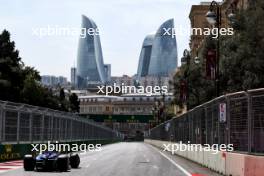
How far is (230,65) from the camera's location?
4594 centimetres

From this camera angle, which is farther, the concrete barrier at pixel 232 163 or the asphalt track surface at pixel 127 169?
the asphalt track surface at pixel 127 169

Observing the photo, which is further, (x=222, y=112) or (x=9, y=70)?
(x=9, y=70)

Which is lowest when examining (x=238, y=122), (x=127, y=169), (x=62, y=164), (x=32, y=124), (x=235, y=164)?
(x=127, y=169)

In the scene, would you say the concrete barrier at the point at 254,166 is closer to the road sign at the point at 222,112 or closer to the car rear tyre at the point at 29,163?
the road sign at the point at 222,112

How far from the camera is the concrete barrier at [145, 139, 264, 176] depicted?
1600 cm

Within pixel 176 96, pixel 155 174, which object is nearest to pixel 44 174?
pixel 155 174

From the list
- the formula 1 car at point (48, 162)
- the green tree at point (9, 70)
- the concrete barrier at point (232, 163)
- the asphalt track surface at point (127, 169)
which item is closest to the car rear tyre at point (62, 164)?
the formula 1 car at point (48, 162)

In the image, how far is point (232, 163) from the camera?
65.1 ft

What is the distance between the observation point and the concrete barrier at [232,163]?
1600 centimetres

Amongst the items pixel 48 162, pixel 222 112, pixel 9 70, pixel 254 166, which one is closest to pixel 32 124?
pixel 48 162

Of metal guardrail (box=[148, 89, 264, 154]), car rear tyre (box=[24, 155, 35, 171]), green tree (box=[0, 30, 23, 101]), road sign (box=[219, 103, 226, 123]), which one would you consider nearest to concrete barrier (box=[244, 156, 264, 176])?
metal guardrail (box=[148, 89, 264, 154])

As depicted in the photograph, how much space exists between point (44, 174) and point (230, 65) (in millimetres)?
27326

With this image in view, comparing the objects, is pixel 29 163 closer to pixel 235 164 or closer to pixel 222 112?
pixel 222 112

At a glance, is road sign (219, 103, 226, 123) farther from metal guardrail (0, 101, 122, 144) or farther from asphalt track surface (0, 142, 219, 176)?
metal guardrail (0, 101, 122, 144)
